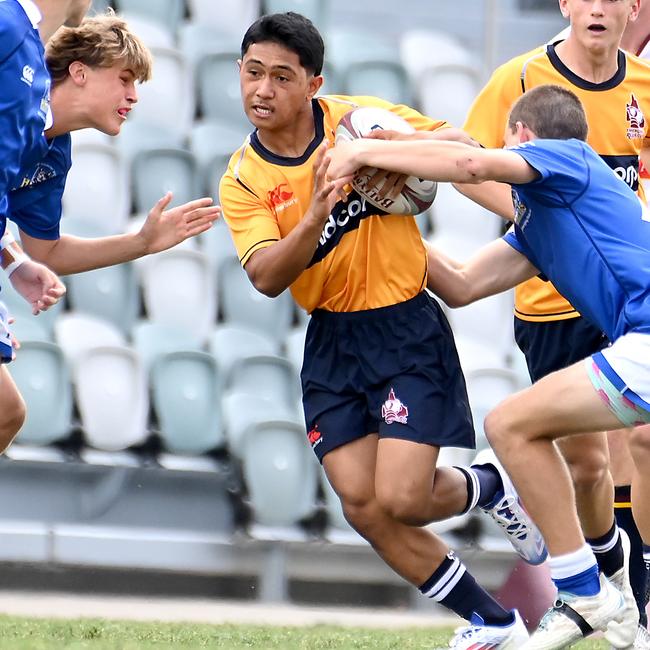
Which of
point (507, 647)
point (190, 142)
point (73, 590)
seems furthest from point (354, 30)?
point (507, 647)

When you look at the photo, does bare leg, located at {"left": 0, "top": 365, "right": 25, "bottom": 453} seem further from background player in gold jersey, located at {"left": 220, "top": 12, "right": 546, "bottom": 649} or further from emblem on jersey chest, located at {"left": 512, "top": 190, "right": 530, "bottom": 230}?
emblem on jersey chest, located at {"left": 512, "top": 190, "right": 530, "bottom": 230}

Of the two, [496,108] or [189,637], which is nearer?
[496,108]

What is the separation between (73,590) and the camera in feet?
25.5

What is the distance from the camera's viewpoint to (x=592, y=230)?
4480 millimetres

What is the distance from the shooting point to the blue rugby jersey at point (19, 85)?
440 cm

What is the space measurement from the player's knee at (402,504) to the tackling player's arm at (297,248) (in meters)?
0.77

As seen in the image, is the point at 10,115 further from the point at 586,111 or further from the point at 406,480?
the point at 586,111

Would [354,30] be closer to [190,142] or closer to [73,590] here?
[190,142]

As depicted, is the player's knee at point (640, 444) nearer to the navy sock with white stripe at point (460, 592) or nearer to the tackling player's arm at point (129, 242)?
the navy sock with white stripe at point (460, 592)

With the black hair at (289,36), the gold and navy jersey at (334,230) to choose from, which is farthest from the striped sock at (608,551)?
the black hair at (289,36)

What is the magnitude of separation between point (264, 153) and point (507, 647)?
1900 millimetres

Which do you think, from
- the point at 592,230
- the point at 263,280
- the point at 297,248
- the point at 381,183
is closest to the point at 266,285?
the point at 263,280

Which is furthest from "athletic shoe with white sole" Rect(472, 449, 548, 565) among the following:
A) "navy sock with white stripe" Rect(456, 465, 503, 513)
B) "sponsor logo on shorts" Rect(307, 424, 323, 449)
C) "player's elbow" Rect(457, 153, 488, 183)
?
"player's elbow" Rect(457, 153, 488, 183)

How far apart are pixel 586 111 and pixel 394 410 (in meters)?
1.34
